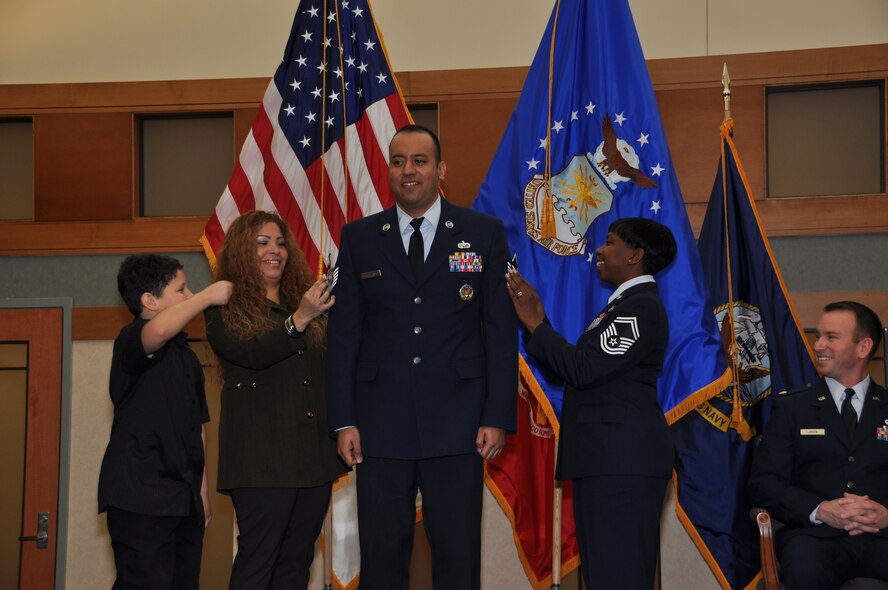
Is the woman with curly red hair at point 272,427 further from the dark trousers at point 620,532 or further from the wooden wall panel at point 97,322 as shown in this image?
the wooden wall panel at point 97,322

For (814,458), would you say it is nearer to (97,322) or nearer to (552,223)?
(552,223)

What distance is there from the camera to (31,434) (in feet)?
17.4

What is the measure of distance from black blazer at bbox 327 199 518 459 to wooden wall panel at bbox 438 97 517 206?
6.81 feet

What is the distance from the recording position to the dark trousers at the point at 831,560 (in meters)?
3.34

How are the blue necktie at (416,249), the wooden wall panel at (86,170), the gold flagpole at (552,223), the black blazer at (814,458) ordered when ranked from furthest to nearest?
the wooden wall panel at (86,170), the gold flagpole at (552,223), the black blazer at (814,458), the blue necktie at (416,249)

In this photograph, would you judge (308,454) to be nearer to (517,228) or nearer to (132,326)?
(132,326)

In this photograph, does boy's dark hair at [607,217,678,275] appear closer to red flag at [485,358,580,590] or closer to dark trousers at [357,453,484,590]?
dark trousers at [357,453,484,590]

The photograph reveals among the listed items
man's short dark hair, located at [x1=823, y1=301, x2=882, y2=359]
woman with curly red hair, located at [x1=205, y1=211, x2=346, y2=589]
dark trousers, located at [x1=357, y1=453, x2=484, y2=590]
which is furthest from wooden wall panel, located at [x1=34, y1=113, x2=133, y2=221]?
man's short dark hair, located at [x1=823, y1=301, x2=882, y2=359]

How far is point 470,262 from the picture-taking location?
2967 mm

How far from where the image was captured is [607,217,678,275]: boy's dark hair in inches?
127

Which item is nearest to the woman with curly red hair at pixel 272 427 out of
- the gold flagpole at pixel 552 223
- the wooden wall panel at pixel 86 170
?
the gold flagpole at pixel 552 223

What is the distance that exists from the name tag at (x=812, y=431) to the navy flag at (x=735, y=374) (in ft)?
1.46

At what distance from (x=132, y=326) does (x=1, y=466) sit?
277 cm

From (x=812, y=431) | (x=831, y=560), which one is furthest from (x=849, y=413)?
(x=831, y=560)
